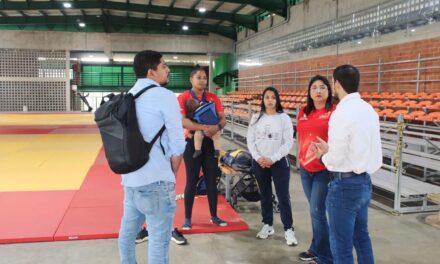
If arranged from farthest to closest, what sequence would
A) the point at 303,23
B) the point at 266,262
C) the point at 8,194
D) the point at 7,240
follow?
the point at 303,23 < the point at 8,194 < the point at 7,240 < the point at 266,262

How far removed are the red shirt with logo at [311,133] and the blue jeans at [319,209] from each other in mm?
71

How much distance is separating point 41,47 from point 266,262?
87.4 feet

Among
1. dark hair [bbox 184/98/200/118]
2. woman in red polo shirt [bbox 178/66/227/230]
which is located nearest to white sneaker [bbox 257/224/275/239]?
woman in red polo shirt [bbox 178/66/227/230]

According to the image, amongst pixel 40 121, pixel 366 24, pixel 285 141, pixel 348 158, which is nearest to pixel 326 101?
pixel 285 141

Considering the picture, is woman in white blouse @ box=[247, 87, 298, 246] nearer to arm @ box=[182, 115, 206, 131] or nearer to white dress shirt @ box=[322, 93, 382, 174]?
arm @ box=[182, 115, 206, 131]

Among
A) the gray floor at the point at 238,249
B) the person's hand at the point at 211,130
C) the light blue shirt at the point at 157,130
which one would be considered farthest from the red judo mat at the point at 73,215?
the light blue shirt at the point at 157,130

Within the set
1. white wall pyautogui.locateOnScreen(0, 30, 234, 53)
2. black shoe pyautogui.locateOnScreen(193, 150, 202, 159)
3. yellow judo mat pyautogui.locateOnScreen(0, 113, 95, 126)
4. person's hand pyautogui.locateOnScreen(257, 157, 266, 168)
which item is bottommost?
Answer: yellow judo mat pyautogui.locateOnScreen(0, 113, 95, 126)

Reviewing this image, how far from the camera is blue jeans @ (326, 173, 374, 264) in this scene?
253 cm

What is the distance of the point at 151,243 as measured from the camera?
2424 mm

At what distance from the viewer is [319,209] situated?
3.22 m

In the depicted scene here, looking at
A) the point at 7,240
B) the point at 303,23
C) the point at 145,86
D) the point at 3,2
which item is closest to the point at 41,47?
the point at 3,2

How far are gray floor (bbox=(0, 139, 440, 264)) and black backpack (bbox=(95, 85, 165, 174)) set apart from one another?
1.56m

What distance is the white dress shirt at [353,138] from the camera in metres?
2.48

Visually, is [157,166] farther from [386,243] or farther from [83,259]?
[386,243]
